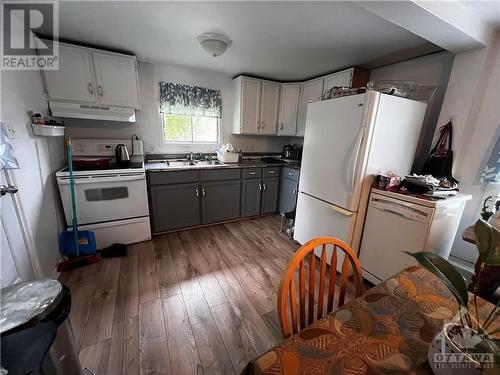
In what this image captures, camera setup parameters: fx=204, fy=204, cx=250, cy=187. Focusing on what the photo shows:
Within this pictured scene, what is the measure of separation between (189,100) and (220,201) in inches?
62.2

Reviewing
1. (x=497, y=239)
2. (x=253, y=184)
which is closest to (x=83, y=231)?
(x=253, y=184)

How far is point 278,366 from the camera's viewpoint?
1.72ft

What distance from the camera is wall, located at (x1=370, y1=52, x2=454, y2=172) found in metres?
2.02

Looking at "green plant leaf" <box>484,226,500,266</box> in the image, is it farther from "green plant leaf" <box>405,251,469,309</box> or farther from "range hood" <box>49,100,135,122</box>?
"range hood" <box>49,100,135,122</box>

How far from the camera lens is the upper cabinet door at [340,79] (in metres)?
2.58

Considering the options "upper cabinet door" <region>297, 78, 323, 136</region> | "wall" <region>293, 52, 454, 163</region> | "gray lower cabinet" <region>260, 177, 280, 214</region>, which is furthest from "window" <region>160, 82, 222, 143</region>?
"wall" <region>293, 52, 454, 163</region>

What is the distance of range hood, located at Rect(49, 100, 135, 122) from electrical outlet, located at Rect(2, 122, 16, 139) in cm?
83

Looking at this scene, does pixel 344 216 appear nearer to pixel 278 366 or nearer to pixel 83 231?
pixel 278 366

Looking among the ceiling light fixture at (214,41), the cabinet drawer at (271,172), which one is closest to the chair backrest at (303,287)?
the ceiling light fixture at (214,41)

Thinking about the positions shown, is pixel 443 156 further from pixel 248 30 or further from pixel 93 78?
pixel 93 78

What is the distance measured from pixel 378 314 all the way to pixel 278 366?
1.39 feet

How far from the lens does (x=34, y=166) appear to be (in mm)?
1685

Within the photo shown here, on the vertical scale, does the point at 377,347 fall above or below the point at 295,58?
below

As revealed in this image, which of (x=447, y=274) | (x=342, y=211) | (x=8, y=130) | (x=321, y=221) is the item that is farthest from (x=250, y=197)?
Answer: (x=447, y=274)
